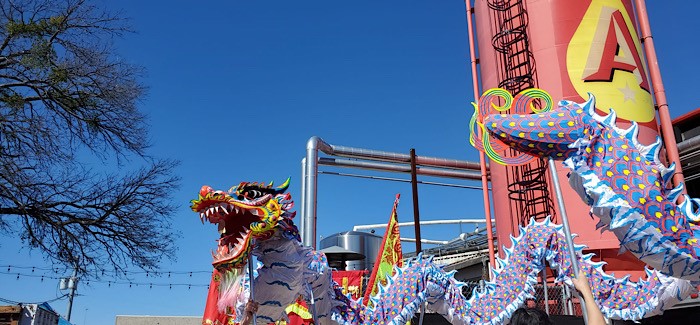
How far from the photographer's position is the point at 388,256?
1079 cm

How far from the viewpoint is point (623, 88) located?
10914 millimetres

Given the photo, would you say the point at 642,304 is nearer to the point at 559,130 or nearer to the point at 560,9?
the point at 559,130

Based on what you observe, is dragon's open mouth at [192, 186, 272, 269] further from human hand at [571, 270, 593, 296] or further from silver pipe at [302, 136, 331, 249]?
silver pipe at [302, 136, 331, 249]

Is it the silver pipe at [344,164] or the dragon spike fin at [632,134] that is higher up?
the silver pipe at [344,164]

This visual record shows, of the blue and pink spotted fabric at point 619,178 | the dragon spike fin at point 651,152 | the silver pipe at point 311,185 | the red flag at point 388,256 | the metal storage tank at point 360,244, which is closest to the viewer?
the blue and pink spotted fabric at point 619,178

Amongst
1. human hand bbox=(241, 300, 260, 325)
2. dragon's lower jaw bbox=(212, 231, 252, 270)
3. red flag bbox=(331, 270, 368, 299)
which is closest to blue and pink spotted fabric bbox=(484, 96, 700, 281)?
dragon's lower jaw bbox=(212, 231, 252, 270)

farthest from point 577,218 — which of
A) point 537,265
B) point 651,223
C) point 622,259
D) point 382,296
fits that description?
point 651,223

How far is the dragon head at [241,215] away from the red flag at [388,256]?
17.6ft

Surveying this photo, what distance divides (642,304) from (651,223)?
2.15 m

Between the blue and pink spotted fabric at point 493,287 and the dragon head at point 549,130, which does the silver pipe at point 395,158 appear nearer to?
the blue and pink spotted fabric at point 493,287

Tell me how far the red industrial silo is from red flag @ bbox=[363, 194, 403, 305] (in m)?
2.49

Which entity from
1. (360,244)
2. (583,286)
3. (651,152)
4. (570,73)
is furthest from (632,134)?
(360,244)

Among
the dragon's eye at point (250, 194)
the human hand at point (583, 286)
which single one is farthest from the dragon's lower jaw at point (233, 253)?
the human hand at point (583, 286)

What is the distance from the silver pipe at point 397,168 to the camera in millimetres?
15664
